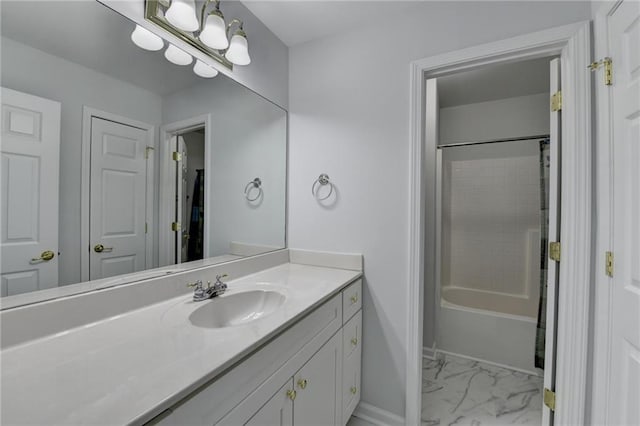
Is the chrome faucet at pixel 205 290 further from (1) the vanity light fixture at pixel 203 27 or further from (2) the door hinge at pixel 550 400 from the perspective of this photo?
(2) the door hinge at pixel 550 400

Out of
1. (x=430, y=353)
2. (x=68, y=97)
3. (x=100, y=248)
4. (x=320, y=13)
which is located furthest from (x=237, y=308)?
(x=430, y=353)

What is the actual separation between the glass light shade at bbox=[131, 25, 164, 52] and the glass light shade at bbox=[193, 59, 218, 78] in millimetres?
173

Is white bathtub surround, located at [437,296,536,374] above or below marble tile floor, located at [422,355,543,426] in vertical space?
above

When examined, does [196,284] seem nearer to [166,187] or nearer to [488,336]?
[166,187]

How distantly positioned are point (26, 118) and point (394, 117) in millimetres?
1528

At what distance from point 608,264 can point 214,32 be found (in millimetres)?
1964

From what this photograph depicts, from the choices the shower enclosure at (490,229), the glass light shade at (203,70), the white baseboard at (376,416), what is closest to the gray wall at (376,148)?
the white baseboard at (376,416)

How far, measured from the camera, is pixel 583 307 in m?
1.17

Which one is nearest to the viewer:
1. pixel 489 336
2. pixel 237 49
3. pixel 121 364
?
pixel 121 364

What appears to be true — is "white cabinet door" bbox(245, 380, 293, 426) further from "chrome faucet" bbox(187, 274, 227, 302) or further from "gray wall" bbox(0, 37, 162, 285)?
"gray wall" bbox(0, 37, 162, 285)

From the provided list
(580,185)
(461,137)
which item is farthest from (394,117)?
(461,137)

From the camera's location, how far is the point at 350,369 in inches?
57.3

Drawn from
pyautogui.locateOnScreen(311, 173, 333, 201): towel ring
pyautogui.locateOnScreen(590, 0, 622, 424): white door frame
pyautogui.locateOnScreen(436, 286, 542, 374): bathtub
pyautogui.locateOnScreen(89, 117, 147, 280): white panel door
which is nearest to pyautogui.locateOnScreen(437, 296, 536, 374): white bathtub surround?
pyautogui.locateOnScreen(436, 286, 542, 374): bathtub

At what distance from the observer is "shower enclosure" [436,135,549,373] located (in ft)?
8.90
